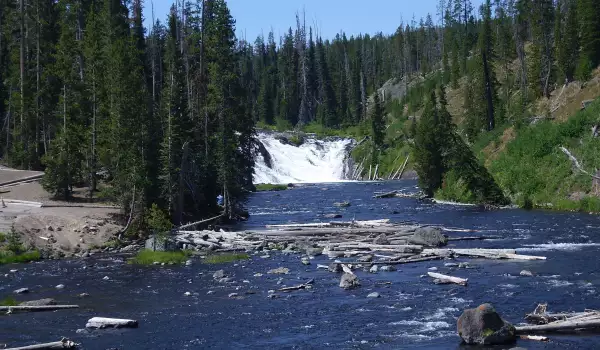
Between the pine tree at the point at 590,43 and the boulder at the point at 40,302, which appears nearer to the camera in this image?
the boulder at the point at 40,302

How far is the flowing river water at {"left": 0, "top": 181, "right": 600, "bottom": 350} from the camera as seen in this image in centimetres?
1867

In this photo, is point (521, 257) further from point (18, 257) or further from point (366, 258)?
point (18, 257)

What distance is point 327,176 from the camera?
330 feet

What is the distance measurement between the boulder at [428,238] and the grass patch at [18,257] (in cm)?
1872

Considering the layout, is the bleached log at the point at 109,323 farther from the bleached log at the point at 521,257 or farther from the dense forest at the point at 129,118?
the dense forest at the point at 129,118

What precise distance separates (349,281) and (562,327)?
8.77m

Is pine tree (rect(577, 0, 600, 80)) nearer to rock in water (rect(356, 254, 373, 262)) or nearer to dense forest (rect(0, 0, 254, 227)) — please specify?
dense forest (rect(0, 0, 254, 227))

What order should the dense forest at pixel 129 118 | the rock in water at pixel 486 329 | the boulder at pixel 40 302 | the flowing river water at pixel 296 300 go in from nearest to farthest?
the rock in water at pixel 486 329
the flowing river water at pixel 296 300
the boulder at pixel 40 302
the dense forest at pixel 129 118

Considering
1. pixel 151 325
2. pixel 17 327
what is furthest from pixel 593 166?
pixel 17 327

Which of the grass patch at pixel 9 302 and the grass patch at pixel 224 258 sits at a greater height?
the grass patch at pixel 224 258

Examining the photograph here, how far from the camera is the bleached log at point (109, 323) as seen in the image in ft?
66.2

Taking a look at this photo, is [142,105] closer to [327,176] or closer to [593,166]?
[593,166]

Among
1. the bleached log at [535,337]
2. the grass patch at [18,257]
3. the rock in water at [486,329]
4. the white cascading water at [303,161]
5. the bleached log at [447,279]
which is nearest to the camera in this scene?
the rock in water at [486,329]

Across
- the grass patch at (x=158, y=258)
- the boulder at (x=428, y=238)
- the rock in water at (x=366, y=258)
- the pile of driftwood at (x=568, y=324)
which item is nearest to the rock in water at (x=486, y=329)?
the pile of driftwood at (x=568, y=324)
